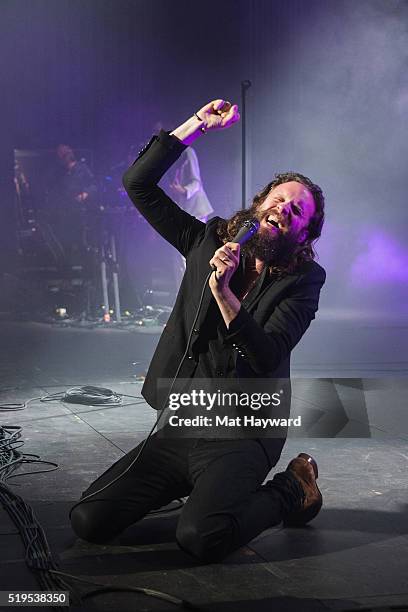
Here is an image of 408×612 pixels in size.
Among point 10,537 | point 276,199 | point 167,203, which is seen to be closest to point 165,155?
point 167,203

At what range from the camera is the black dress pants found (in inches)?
81.1

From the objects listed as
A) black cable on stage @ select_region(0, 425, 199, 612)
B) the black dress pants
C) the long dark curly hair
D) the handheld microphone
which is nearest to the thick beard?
the long dark curly hair

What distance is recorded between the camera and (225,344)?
2266mm

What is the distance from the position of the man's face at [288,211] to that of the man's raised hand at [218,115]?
0.84 feet

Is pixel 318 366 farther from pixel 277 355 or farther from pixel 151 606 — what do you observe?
pixel 151 606

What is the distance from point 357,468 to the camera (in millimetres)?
3113

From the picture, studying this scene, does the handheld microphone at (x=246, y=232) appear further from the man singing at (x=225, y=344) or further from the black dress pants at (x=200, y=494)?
the black dress pants at (x=200, y=494)

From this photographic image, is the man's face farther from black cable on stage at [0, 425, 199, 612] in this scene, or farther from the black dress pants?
black cable on stage at [0, 425, 199, 612]

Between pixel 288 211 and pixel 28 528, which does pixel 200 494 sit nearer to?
pixel 28 528

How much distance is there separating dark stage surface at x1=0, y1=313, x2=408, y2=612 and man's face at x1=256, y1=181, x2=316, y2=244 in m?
0.90

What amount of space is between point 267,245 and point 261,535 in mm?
859

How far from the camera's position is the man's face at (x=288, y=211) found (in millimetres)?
2289

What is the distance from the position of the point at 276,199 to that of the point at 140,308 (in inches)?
304

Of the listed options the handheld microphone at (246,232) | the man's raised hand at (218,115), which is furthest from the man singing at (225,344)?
the handheld microphone at (246,232)
